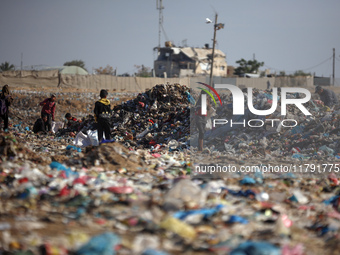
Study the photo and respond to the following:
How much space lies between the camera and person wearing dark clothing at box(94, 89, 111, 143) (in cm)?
852

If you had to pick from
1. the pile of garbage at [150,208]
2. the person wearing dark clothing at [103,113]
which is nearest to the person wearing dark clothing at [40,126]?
the person wearing dark clothing at [103,113]

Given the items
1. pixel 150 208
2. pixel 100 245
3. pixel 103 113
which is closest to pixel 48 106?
pixel 103 113

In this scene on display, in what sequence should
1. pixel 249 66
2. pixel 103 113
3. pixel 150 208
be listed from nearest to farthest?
pixel 150 208, pixel 103 113, pixel 249 66

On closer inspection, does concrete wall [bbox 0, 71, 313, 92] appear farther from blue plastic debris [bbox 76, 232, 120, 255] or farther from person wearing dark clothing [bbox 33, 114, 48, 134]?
blue plastic debris [bbox 76, 232, 120, 255]

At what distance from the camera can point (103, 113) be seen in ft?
28.2

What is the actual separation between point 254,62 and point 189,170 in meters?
48.3

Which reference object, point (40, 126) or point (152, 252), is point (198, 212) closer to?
point (152, 252)

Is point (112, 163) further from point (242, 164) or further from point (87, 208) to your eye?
point (242, 164)

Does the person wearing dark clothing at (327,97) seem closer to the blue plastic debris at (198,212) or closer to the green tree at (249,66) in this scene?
the blue plastic debris at (198,212)

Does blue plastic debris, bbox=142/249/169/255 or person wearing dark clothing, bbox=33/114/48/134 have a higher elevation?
person wearing dark clothing, bbox=33/114/48/134

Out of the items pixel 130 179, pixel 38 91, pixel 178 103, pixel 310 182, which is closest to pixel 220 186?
pixel 130 179

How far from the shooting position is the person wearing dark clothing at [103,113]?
28.0ft

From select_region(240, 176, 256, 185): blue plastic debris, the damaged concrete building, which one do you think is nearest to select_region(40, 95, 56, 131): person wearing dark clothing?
select_region(240, 176, 256, 185): blue plastic debris

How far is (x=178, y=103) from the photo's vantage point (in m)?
13.8
